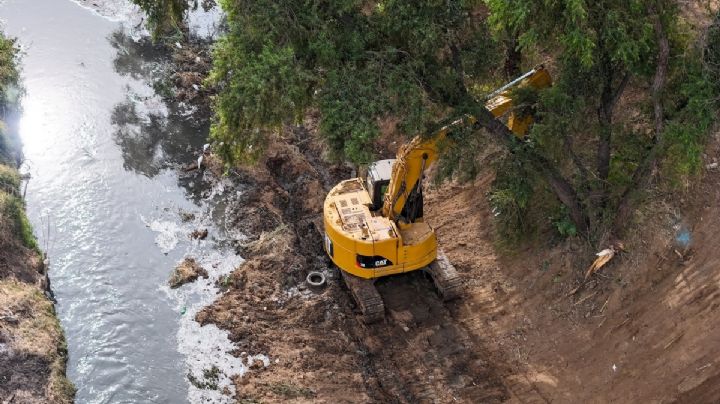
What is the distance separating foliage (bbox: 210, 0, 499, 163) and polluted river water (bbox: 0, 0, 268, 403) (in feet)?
17.6

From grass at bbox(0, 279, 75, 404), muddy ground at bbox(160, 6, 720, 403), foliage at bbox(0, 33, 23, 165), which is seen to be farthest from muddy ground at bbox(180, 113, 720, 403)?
foliage at bbox(0, 33, 23, 165)

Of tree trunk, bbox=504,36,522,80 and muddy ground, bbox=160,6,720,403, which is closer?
muddy ground, bbox=160,6,720,403

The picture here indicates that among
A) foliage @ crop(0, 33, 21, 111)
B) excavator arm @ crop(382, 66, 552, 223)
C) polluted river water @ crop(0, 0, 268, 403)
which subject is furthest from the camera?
foliage @ crop(0, 33, 21, 111)

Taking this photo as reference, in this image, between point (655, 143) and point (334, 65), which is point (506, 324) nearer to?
point (655, 143)

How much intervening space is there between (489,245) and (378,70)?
6434 millimetres

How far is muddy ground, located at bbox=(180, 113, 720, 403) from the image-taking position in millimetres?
12914

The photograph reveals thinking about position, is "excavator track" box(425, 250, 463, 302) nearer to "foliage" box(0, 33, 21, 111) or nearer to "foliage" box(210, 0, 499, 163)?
"foliage" box(210, 0, 499, 163)

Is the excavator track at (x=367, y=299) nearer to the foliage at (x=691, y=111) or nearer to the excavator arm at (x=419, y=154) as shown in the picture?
the excavator arm at (x=419, y=154)

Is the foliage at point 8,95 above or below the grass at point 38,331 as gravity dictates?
above

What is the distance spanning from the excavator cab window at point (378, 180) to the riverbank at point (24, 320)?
298 inches

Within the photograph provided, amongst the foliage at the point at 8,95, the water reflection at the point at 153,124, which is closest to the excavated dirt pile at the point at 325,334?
the water reflection at the point at 153,124

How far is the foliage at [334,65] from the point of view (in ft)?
37.8

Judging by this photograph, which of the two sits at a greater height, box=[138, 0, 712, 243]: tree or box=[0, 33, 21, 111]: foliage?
box=[138, 0, 712, 243]: tree

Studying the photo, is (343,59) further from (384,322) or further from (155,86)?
(155,86)
